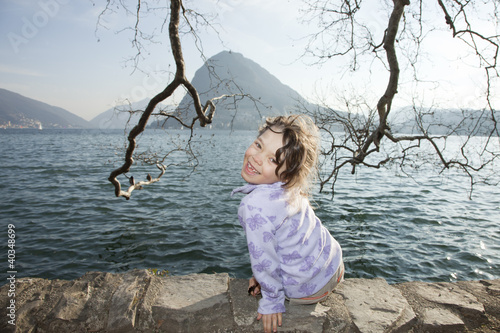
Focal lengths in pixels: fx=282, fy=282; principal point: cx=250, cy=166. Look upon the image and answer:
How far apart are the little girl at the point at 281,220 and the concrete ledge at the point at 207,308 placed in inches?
10.9

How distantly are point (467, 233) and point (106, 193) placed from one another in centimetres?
1203

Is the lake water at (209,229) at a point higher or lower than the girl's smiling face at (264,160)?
lower

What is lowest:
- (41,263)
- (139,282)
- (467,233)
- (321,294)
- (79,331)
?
(41,263)

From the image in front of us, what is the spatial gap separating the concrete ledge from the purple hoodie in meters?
0.26

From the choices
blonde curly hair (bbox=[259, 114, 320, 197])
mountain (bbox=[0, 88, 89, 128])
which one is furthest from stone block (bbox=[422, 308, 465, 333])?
Result: mountain (bbox=[0, 88, 89, 128])

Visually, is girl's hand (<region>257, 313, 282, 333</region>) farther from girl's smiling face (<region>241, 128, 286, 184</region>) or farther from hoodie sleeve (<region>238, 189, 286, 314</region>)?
girl's smiling face (<region>241, 128, 286, 184</region>)

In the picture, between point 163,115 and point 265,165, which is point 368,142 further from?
point 265,165

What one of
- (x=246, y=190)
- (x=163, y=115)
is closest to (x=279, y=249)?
(x=246, y=190)

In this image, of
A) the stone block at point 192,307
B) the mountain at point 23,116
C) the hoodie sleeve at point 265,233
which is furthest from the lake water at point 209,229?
the mountain at point 23,116

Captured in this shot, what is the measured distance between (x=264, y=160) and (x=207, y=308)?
1.21 metres

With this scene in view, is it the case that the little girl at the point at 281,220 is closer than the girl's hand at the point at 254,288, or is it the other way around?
the little girl at the point at 281,220

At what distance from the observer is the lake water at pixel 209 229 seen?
18.4 ft

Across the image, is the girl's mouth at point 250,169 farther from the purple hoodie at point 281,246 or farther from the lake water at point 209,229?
the lake water at point 209,229

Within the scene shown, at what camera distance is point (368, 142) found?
548 cm
